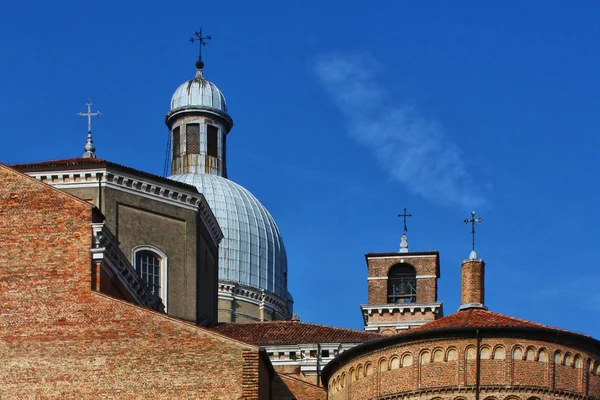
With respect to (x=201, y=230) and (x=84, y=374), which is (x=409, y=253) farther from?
(x=84, y=374)

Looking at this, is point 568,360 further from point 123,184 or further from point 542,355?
point 123,184

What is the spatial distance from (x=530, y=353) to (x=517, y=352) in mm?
317

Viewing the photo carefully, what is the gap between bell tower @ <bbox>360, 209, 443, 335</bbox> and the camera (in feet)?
219

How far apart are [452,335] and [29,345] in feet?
32.0

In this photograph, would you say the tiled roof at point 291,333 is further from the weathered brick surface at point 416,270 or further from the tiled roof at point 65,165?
the weathered brick surface at point 416,270

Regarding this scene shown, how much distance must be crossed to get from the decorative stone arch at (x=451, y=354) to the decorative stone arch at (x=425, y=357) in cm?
43

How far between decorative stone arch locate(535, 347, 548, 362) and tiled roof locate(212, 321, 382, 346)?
10.9 meters

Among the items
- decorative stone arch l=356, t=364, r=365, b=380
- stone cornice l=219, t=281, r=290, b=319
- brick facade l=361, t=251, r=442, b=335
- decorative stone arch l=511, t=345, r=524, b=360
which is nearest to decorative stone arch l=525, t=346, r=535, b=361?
decorative stone arch l=511, t=345, r=524, b=360

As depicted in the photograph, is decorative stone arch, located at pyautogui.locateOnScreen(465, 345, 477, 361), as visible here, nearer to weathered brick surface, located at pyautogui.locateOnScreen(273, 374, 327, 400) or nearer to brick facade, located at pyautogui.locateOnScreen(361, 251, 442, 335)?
weathered brick surface, located at pyautogui.locateOnScreen(273, 374, 327, 400)

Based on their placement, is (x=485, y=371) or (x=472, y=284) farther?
(x=472, y=284)

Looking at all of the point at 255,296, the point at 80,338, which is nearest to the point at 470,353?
the point at 80,338

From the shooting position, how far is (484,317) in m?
42.1

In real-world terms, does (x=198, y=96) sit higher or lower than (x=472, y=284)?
higher

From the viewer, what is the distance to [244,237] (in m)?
66.2
